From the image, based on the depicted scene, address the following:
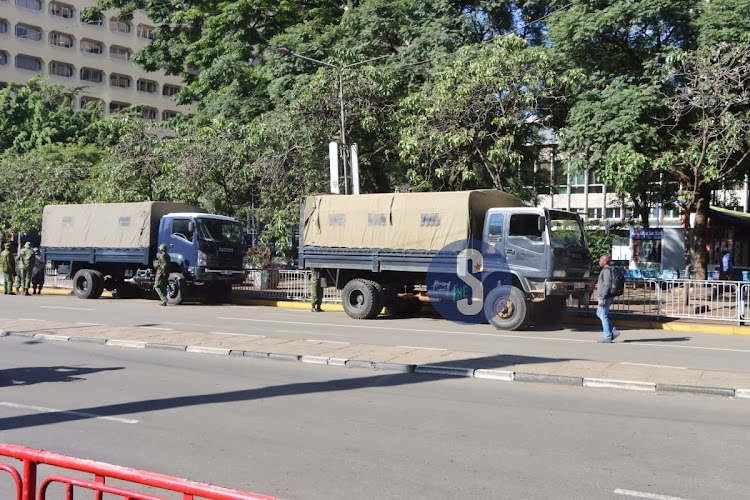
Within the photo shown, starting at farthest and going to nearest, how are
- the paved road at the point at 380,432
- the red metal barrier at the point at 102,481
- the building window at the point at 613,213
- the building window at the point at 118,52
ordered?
1. the building window at the point at 118,52
2. the building window at the point at 613,213
3. the paved road at the point at 380,432
4. the red metal barrier at the point at 102,481

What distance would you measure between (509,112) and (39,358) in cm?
1448

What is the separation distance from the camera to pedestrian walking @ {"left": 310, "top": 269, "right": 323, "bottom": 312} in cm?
1884

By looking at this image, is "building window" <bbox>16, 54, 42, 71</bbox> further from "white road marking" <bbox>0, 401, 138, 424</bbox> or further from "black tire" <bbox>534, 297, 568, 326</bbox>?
"white road marking" <bbox>0, 401, 138, 424</bbox>

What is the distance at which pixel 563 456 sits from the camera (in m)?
5.82

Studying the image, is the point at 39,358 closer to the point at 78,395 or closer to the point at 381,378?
the point at 78,395

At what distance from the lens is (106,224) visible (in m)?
23.0

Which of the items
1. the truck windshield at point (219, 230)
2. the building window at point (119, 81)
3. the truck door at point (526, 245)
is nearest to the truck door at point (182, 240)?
the truck windshield at point (219, 230)

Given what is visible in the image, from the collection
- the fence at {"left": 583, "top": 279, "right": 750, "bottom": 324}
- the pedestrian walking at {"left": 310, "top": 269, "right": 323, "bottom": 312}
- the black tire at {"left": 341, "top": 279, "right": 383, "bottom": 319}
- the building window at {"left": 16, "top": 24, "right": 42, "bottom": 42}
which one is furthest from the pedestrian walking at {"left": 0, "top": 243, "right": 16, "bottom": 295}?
the building window at {"left": 16, "top": 24, "right": 42, "bottom": 42}

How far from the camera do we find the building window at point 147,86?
77.1m

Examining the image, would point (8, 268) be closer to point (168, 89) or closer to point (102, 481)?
point (102, 481)

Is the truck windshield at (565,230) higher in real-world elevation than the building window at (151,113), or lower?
lower

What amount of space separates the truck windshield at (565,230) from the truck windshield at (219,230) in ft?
34.2

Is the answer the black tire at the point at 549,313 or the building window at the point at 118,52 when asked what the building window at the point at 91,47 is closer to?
the building window at the point at 118,52

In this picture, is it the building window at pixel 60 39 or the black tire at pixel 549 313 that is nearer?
the black tire at pixel 549 313
